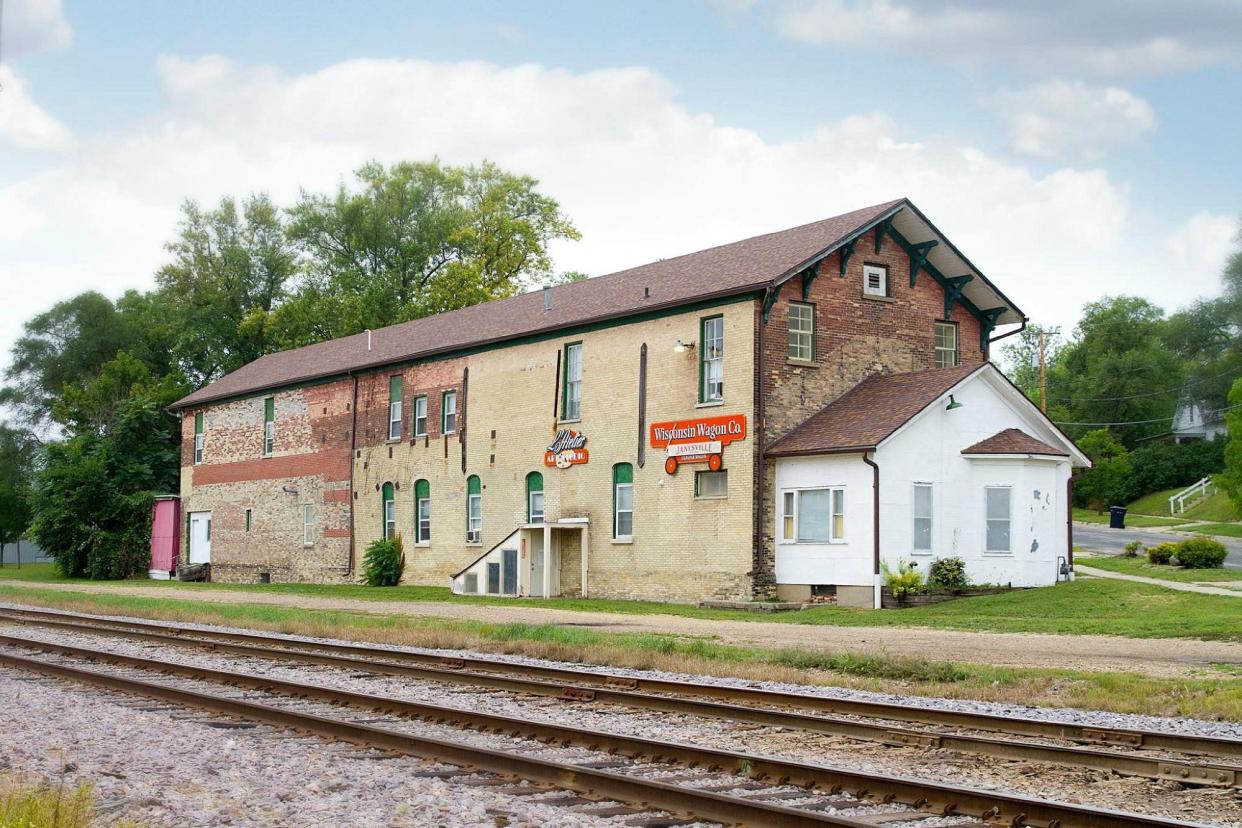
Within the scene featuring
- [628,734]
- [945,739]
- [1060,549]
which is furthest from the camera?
A: [1060,549]

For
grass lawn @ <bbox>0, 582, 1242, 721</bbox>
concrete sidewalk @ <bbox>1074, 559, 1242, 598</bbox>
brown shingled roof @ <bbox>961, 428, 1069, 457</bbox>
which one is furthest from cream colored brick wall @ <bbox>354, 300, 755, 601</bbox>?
concrete sidewalk @ <bbox>1074, 559, 1242, 598</bbox>

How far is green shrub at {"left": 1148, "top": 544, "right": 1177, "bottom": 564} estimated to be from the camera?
3309 cm

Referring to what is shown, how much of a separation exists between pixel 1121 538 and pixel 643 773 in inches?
1700

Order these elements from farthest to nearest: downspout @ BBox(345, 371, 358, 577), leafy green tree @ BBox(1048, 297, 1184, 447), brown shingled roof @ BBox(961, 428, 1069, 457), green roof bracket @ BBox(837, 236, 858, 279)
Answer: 1. leafy green tree @ BBox(1048, 297, 1184, 447)
2. downspout @ BBox(345, 371, 358, 577)
3. green roof bracket @ BBox(837, 236, 858, 279)
4. brown shingled roof @ BBox(961, 428, 1069, 457)

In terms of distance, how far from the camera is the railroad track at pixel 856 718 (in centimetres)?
944

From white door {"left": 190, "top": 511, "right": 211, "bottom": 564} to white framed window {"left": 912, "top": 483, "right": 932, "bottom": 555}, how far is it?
1319 inches

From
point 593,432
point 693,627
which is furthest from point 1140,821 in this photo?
point 593,432

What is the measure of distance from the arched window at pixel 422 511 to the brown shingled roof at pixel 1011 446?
17615 mm

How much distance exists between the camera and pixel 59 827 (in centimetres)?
677

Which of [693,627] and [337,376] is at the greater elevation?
[337,376]

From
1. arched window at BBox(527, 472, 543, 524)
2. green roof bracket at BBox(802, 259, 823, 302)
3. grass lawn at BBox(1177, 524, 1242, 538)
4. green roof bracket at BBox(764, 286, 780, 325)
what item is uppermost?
green roof bracket at BBox(802, 259, 823, 302)

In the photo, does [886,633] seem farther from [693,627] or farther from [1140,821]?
[1140,821]

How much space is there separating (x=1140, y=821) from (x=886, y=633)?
15153 mm

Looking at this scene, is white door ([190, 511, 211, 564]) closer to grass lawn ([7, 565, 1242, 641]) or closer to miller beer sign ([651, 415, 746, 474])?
grass lawn ([7, 565, 1242, 641])
